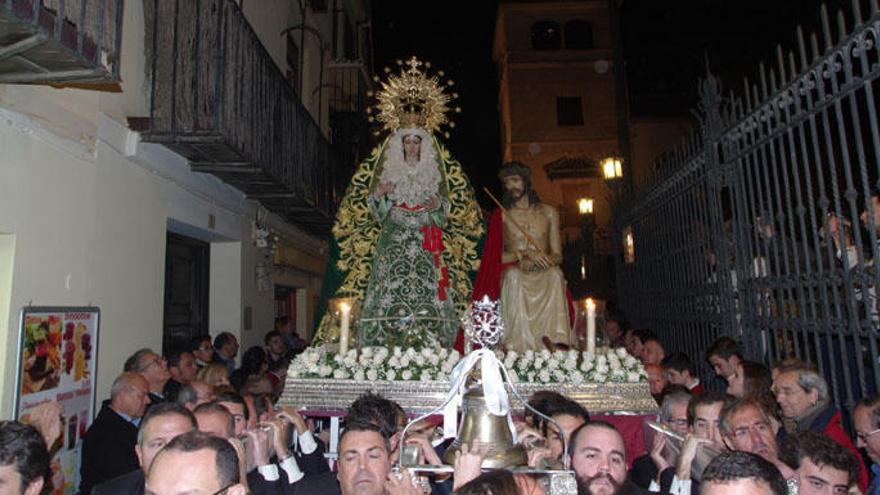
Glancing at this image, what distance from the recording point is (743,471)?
2041 mm

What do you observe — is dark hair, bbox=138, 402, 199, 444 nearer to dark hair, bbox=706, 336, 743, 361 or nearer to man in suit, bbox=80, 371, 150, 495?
man in suit, bbox=80, 371, 150, 495

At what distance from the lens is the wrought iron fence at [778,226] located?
12.2 ft

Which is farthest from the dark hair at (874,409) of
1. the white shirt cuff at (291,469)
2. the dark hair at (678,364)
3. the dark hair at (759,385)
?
the white shirt cuff at (291,469)

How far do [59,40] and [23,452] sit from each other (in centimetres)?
223

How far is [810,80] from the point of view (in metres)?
4.10

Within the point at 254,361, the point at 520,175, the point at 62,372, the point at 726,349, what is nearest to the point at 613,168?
the point at 520,175

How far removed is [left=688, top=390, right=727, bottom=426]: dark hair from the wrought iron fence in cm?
90

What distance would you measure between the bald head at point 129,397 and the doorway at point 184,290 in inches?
127

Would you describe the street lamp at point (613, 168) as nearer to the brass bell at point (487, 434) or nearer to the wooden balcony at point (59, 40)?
the wooden balcony at point (59, 40)

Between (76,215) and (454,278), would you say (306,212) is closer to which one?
(454,278)

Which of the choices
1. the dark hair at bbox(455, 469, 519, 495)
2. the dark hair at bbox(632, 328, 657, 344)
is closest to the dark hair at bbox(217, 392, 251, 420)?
the dark hair at bbox(455, 469, 519, 495)

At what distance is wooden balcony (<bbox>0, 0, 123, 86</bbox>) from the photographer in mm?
3320

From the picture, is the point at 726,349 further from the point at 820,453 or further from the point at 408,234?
the point at 408,234

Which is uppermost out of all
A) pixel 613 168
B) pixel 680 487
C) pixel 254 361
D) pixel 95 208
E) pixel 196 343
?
pixel 613 168
